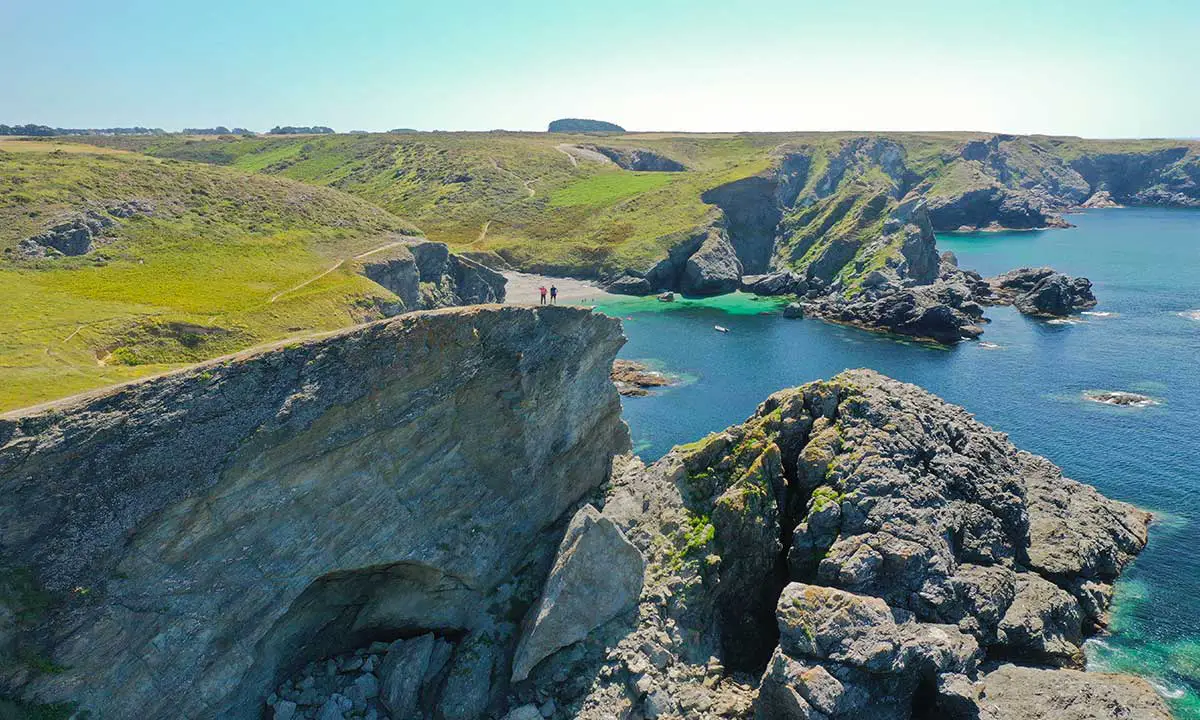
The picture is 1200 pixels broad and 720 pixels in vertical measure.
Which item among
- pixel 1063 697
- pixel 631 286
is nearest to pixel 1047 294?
pixel 631 286

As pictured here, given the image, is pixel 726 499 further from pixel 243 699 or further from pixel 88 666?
pixel 88 666

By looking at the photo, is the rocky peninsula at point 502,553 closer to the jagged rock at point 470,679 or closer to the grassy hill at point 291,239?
the jagged rock at point 470,679

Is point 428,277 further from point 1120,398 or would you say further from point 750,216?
point 750,216

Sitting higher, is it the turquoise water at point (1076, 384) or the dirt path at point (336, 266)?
the dirt path at point (336, 266)

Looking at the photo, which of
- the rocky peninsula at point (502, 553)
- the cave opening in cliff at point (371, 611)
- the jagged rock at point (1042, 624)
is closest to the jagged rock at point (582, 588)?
the rocky peninsula at point (502, 553)

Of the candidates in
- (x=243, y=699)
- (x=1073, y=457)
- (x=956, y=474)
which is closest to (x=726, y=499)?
(x=956, y=474)

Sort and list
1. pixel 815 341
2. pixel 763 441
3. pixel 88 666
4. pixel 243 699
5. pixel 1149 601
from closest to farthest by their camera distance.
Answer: pixel 88 666 → pixel 243 699 → pixel 763 441 → pixel 1149 601 → pixel 815 341
